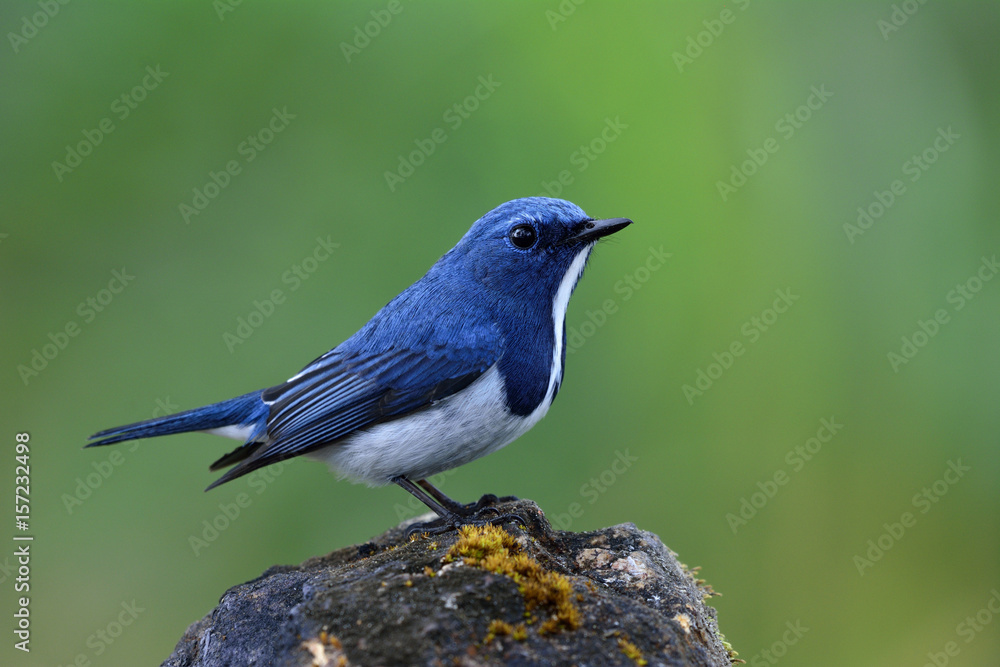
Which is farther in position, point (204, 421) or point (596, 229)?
point (204, 421)

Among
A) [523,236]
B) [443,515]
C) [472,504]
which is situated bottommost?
[443,515]

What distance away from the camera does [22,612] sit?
6.13 meters

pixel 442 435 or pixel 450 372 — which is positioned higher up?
pixel 450 372

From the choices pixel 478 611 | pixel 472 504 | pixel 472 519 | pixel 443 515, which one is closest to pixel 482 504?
pixel 472 504

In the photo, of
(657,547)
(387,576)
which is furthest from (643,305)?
(387,576)

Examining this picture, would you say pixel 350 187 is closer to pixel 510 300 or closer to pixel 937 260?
pixel 510 300

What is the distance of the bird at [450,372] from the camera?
4598 mm

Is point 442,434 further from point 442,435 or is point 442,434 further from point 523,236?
point 523,236

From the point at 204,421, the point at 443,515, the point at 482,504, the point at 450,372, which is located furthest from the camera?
the point at 204,421

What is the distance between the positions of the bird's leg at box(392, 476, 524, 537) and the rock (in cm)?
23

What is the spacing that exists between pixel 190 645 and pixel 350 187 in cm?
424

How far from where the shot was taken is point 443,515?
473 cm

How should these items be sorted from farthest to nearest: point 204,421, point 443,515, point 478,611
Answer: point 204,421 < point 443,515 < point 478,611

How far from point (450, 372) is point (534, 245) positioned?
2.96 feet
